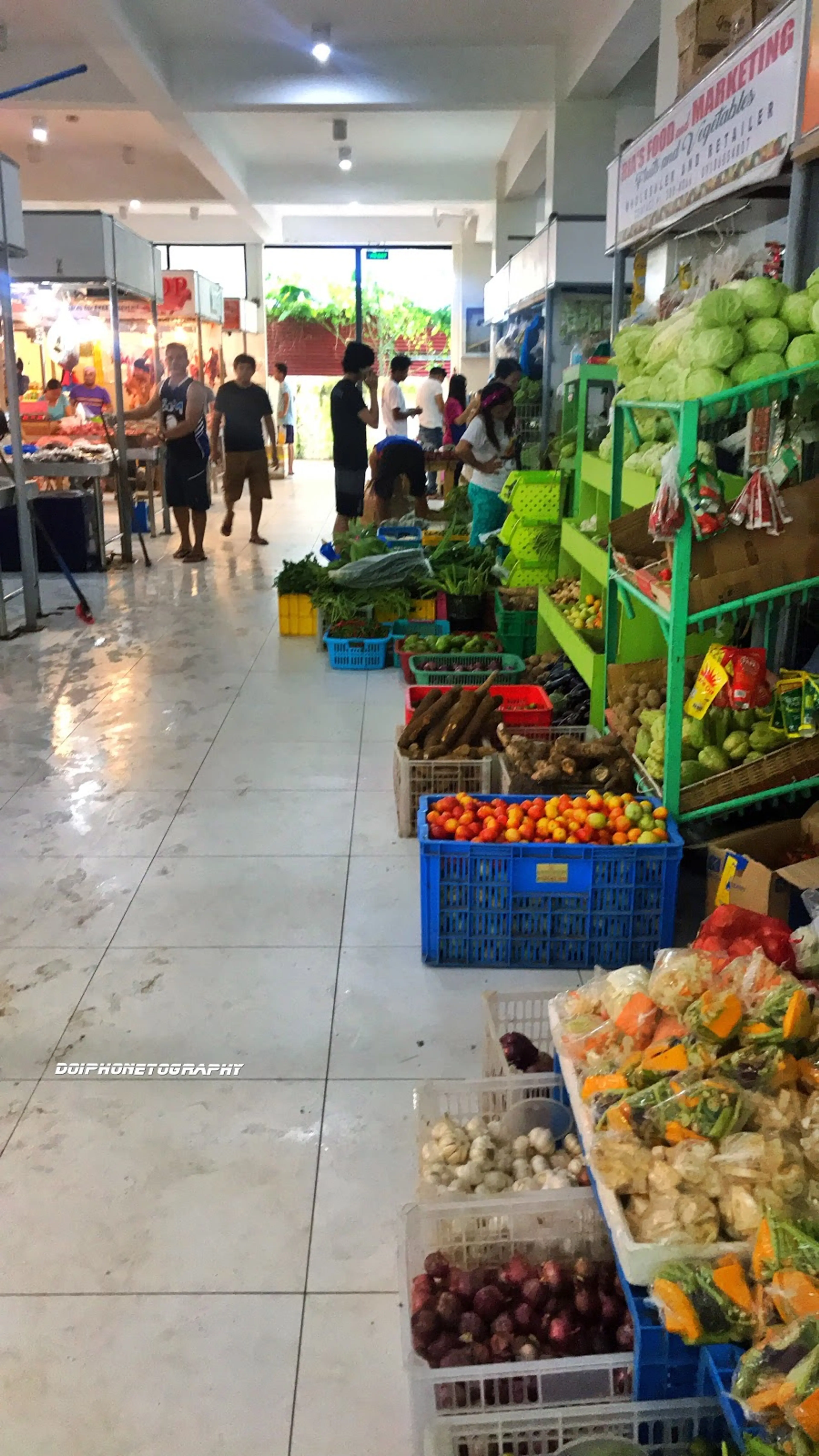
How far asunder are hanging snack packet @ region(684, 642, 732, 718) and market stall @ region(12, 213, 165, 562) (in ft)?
21.7

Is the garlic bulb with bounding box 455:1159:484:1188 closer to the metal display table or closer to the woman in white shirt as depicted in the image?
the woman in white shirt

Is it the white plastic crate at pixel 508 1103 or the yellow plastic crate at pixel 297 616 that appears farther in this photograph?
the yellow plastic crate at pixel 297 616

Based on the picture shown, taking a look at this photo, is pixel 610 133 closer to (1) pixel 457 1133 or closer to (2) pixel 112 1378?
(1) pixel 457 1133

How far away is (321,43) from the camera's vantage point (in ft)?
28.3

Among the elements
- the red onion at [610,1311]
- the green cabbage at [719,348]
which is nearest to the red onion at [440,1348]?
the red onion at [610,1311]

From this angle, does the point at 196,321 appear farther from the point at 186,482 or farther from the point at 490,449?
the point at 490,449

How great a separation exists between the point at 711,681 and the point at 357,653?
345 centimetres

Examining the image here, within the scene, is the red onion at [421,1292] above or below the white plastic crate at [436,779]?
below

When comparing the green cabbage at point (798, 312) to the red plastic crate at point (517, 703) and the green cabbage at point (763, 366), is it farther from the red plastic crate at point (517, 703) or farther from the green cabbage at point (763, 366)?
the red plastic crate at point (517, 703)

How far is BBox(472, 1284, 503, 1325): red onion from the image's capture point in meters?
1.84

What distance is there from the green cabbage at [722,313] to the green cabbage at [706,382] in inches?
5.5

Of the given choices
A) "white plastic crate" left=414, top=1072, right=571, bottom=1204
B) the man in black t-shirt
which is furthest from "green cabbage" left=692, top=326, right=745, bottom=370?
the man in black t-shirt

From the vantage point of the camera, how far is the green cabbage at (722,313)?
10.8 ft

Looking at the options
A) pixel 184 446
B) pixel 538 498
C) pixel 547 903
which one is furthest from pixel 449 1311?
pixel 184 446
